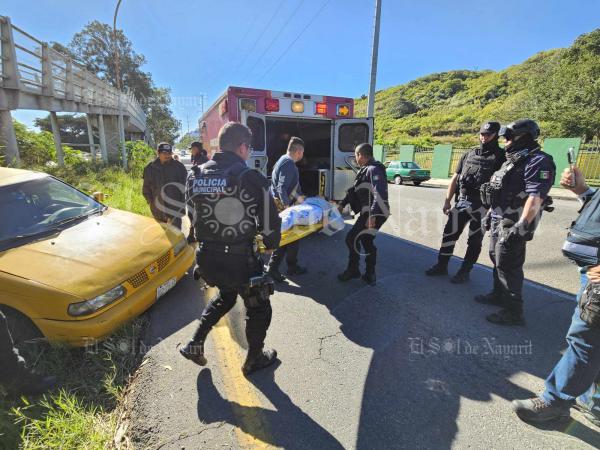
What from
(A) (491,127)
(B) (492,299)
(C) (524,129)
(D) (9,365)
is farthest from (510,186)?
(D) (9,365)

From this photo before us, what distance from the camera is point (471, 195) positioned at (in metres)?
3.83

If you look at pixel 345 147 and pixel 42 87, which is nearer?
pixel 345 147

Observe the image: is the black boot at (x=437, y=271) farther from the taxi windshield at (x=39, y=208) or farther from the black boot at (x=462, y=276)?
the taxi windshield at (x=39, y=208)

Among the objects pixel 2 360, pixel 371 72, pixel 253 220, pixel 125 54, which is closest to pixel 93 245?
pixel 2 360

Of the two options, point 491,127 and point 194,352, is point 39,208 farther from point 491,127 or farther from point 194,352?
point 491,127

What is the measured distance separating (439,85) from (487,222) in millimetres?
80505

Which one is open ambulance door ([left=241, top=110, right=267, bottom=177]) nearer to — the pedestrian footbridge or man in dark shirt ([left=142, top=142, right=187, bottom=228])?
man in dark shirt ([left=142, top=142, right=187, bottom=228])

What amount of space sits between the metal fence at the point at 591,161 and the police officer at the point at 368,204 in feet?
48.3

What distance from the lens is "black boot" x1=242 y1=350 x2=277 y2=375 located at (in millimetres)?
2428

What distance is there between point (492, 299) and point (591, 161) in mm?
15114

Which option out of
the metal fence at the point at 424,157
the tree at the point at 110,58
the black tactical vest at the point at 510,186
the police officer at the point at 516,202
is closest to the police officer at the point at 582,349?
the police officer at the point at 516,202

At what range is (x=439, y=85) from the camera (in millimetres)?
70562

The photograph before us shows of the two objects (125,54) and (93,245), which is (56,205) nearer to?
(93,245)

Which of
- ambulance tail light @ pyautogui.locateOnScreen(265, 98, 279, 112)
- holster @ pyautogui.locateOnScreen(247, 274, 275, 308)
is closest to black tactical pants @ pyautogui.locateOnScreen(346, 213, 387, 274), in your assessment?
holster @ pyautogui.locateOnScreen(247, 274, 275, 308)
